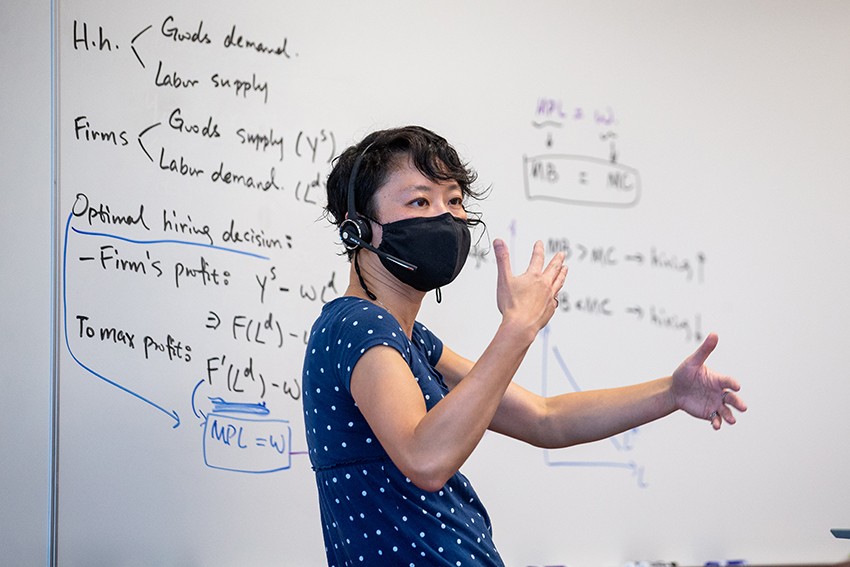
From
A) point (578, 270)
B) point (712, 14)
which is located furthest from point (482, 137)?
point (712, 14)

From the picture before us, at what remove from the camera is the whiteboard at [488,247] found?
2016mm

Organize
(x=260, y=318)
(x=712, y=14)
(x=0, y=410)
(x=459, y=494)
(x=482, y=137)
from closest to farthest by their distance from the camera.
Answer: (x=459, y=494)
(x=0, y=410)
(x=260, y=318)
(x=482, y=137)
(x=712, y=14)

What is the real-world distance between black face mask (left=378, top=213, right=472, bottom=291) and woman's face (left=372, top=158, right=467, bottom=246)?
1 cm

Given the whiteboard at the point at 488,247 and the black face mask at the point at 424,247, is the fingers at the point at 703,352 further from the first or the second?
the whiteboard at the point at 488,247

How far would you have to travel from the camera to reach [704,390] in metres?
1.41

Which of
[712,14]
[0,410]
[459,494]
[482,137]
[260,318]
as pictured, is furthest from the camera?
[712,14]

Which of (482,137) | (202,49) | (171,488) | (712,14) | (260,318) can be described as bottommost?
(171,488)

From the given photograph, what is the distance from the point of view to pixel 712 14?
7.95ft

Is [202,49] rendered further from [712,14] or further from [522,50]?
[712,14]

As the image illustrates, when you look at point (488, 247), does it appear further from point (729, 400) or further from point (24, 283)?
point (24, 283)

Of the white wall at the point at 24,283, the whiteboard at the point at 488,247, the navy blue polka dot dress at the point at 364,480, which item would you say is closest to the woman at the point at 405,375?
the navy blue polka dot dress at the point at 364,480

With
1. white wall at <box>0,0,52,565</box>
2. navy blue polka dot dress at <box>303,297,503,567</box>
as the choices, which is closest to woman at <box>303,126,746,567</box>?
navy blue polka dot dress at <box>303,297,503,567</box>

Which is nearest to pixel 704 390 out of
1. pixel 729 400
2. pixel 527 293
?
pixel 729 400

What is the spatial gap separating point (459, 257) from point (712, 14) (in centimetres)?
150
